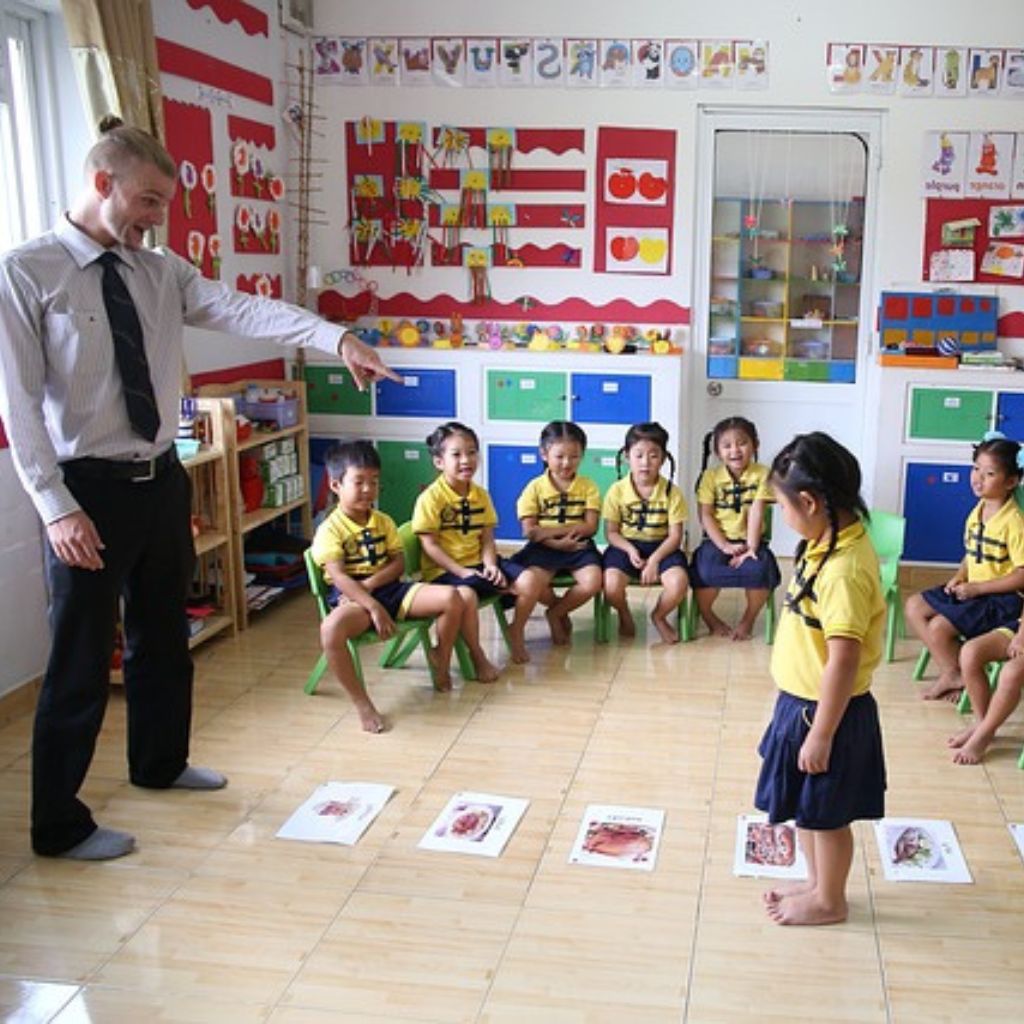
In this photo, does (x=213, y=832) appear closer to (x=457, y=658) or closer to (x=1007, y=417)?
(x=457, y=658)

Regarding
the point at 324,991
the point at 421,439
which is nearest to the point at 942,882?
the point at 324,991

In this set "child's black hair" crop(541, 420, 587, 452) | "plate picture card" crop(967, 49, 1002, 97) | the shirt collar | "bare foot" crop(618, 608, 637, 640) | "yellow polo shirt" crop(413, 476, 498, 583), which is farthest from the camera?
"plate picture card" crop(967, 49, 1002, 97)

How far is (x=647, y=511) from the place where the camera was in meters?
4.48

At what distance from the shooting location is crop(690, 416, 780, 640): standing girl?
14.4 feet

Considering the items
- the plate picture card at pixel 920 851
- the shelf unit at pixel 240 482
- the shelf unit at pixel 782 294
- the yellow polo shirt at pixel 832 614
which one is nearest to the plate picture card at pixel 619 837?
the plate picture card at pixel 920 851

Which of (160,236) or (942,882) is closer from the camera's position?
(942,882)

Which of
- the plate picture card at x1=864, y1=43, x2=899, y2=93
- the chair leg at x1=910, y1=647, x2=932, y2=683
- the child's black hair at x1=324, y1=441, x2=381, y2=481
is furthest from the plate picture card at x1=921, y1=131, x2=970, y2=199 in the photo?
the child's black hair at x1=324, y1=441, x2=381, y2=481

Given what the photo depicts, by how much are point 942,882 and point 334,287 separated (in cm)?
413

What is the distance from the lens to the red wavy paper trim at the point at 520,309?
18.4ft

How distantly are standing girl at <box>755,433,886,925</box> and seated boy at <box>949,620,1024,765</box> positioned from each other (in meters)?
1.07

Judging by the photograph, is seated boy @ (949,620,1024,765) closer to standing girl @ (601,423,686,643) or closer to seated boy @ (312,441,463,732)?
standing girl @ (601,423,686,643)

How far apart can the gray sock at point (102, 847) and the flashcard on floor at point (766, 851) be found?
1463 mm

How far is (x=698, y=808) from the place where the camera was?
119 inches

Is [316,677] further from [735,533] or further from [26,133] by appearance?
[26,133]
